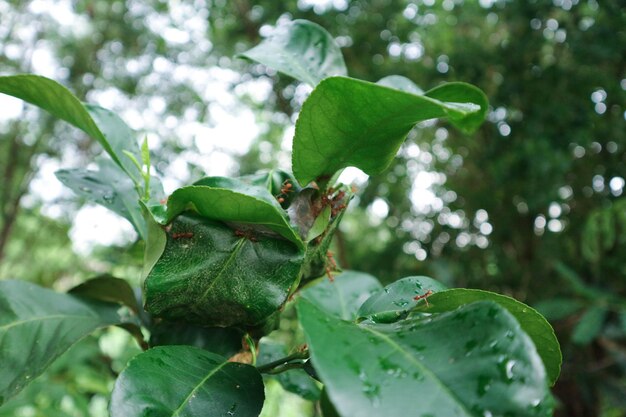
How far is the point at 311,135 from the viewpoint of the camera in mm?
414

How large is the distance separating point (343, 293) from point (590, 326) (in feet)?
4.25

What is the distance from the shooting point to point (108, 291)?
588 millimetres

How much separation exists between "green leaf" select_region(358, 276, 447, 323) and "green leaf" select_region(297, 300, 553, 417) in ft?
0.27

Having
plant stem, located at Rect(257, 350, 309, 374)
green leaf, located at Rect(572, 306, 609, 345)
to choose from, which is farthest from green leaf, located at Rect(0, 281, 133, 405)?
green leaf, located at Rect(572, 306, 609, 345)

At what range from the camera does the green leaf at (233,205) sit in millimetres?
380

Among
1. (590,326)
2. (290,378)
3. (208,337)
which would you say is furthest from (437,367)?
(590,326)

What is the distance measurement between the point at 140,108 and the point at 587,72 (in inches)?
91.5

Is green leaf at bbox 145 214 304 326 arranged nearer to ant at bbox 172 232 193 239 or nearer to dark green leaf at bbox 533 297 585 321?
ant at bbox 172 232 193 239

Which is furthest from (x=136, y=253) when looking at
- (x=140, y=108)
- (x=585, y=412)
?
(x=140, y=108)

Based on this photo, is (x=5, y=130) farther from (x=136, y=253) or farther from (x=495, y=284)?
(x=136, y=253)

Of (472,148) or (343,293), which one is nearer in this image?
(343,293)

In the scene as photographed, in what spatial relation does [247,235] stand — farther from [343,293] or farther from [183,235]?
[343,293]

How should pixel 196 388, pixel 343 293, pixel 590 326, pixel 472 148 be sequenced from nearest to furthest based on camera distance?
pixel 196 388
pixel 343 293
pixel 590 326
pixel 472 148

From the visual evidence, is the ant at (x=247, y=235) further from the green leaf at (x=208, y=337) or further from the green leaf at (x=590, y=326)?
the green leaf at (x=590, y=326)
